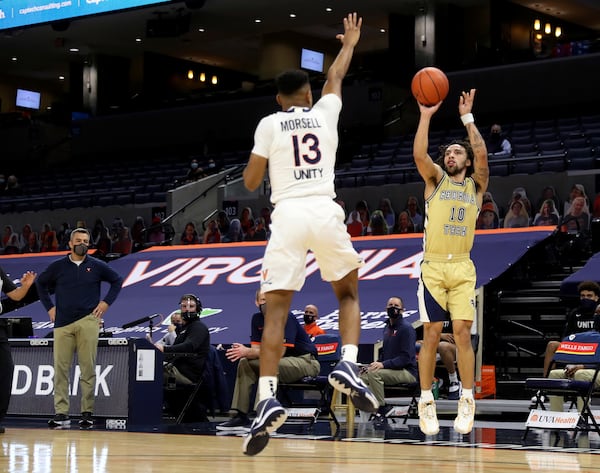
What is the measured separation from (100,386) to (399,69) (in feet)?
62.1

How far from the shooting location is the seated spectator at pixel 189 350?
39.6ft

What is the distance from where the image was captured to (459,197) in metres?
7.97

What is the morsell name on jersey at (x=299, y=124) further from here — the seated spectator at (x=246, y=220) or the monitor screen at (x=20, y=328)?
the seated spectator at (x=246, y=220)

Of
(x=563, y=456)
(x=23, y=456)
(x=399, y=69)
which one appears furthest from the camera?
(x=399, y=69)

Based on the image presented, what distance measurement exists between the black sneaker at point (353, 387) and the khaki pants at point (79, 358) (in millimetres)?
5978

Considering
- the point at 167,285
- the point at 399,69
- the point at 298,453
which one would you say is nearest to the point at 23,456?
the point at 298,453

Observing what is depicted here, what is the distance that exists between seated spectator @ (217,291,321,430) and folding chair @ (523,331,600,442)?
257 centimetres

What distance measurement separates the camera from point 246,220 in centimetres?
2019

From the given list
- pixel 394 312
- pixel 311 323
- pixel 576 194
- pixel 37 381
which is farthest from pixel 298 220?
pixel 576 194

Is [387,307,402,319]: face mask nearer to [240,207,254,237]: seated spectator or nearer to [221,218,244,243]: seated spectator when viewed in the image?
[221,218,244,243]: seated spectator

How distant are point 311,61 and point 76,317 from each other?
65.1 ft

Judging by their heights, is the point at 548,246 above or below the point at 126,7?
below

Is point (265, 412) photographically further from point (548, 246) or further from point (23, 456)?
point (548, 246)

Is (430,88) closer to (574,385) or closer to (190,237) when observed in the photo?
(574,385)
